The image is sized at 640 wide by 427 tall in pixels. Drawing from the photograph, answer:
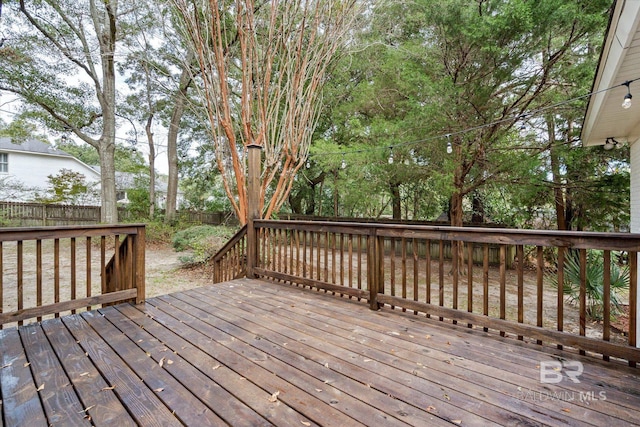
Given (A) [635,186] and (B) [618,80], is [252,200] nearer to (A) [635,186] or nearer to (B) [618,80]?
(B) [618,80]

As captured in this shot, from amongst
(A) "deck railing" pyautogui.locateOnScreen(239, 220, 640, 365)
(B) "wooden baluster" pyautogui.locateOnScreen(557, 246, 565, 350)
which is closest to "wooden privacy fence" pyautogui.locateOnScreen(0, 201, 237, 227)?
(A) "deck railing" pyautogui.locateOnScreen(239, 220, 640, 365)

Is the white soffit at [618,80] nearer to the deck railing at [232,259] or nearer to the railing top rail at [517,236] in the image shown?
the railing top rail at [517,236]

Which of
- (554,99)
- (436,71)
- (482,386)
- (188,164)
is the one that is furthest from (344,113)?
(188,164)

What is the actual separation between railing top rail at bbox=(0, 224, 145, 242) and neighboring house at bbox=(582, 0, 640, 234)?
436 centimetres

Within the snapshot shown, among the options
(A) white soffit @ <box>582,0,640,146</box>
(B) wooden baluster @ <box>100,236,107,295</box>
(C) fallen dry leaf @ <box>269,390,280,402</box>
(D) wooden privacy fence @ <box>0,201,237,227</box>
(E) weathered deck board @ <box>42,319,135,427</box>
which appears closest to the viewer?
(E) weathered deck board @ <box>42,319,135,427</box>

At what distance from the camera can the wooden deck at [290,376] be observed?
148cm

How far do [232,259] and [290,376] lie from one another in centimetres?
329

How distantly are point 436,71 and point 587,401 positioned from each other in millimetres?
5554

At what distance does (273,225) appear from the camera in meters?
4.07

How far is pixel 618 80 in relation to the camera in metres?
2.83

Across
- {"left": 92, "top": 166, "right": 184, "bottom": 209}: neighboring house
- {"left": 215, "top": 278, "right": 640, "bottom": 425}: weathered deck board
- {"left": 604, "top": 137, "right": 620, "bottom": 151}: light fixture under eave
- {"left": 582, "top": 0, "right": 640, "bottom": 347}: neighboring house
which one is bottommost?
{"left": 215, "top": 278, "right": 640, "bottom": 425}: weathered deck board

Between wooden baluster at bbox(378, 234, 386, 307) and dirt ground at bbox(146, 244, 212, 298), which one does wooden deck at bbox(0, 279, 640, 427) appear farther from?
dirt ground at bbox(146, 244, 212, 298)

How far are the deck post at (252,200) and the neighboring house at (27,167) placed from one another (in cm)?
1508

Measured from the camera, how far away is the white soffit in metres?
2.13
